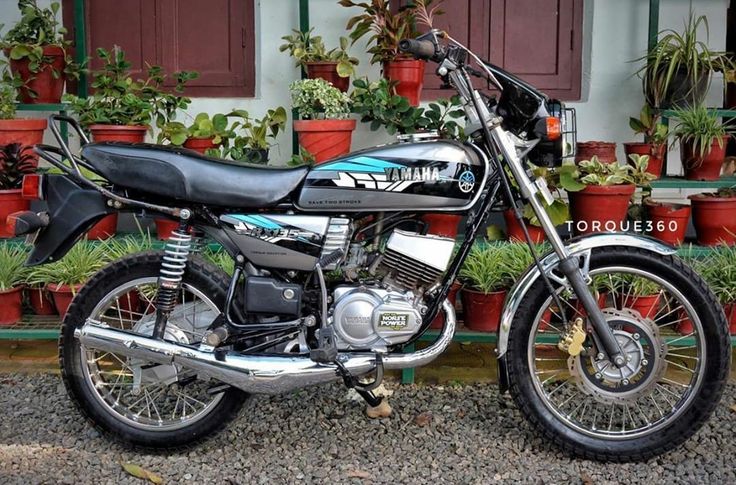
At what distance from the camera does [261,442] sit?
130 inches

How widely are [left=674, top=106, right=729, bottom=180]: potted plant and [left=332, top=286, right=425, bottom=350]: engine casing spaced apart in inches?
76.8

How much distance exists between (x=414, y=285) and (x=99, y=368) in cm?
123

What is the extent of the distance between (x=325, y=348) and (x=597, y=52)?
2724 millimetres

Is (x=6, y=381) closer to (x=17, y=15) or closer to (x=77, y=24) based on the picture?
(x=77, y=24)

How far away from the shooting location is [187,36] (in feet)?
16.2

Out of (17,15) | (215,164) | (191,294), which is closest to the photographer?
(215,164)

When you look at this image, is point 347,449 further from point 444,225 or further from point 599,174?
point 599,174

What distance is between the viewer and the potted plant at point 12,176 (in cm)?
418

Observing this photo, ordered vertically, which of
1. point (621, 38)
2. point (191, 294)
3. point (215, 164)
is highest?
point (621, 38)

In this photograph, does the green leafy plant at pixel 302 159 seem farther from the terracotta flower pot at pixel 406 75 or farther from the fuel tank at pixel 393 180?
the fuel tank at pixel 393 180

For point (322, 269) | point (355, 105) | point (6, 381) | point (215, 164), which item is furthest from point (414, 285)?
point (6, 381)

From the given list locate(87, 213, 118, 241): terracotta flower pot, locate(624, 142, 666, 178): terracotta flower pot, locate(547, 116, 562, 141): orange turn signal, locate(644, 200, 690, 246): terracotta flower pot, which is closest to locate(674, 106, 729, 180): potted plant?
locate(624, 142, 666, 178): terracotta flower pot

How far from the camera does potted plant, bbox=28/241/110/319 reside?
154 inches

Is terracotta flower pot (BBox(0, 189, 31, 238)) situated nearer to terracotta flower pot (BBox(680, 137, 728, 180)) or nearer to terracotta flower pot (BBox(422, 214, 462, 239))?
terracotta flower pot (BBox(422, 214, 462, 239))
